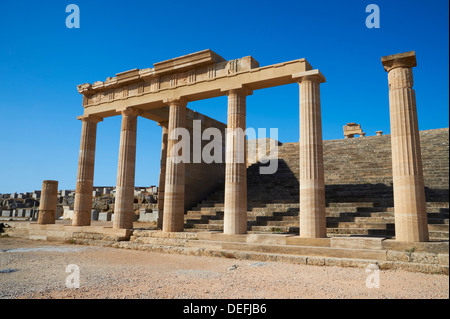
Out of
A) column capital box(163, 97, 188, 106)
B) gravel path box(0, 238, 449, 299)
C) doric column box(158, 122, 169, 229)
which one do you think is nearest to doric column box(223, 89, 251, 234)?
gravel path box(0, 238, 449, 299)

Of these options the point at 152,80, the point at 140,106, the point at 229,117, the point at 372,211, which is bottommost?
the point at 372,211

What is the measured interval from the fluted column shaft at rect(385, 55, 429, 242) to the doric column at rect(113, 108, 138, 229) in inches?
441

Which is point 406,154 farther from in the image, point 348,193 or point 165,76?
point 165,76

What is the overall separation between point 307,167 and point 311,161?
9.5 inches

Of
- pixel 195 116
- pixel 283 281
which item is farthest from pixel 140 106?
pixel 283 281

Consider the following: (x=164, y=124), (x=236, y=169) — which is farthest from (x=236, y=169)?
(x=164, y=124)

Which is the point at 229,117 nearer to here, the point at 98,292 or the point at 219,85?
the point at 219,85

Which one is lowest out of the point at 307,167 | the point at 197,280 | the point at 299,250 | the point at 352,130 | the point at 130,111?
the point at 197,280

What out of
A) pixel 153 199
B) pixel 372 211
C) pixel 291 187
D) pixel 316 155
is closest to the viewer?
pixel 316 155

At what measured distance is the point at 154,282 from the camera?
7.31 meters

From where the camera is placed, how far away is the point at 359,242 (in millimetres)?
9531

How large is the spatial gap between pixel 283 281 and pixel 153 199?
55.7 ft

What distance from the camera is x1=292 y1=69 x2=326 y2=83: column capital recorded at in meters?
11.2

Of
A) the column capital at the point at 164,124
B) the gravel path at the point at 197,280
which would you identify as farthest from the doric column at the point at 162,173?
the gravel path at the point at 197,280
